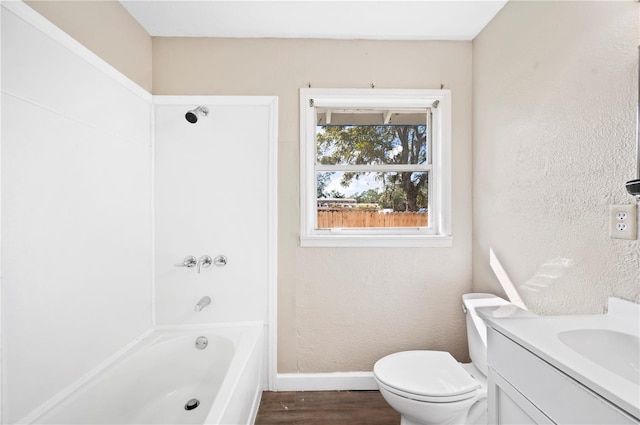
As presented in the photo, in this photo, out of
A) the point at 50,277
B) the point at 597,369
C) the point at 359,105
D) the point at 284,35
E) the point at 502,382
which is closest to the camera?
the point at 597,369

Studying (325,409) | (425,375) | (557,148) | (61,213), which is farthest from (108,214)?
(557,148)

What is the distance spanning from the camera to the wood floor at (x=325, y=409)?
1611mm

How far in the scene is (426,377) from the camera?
1.39 meters

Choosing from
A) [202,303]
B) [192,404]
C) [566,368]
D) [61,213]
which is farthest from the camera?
[202,303]

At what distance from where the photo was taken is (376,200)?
6.64ft

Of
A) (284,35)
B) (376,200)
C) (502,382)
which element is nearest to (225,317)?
(376,200)

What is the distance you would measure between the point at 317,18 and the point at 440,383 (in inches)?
80.4

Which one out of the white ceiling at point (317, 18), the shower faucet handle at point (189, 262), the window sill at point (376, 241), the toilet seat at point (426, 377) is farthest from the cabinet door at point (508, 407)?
the white ceiling at point (317, 18)

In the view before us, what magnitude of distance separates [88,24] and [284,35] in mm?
1023

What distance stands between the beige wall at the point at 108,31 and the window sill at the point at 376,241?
4.66 feet

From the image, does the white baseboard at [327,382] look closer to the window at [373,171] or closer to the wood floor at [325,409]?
the wood floor at [325,409]

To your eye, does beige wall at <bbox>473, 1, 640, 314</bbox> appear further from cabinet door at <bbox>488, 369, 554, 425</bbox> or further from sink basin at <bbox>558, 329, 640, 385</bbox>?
cabinet door at <bbox>488, 369, 554, 425</bbox>

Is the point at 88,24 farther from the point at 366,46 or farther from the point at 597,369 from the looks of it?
the point at 597,369

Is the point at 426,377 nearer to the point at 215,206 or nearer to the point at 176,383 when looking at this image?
the point at 176,383
